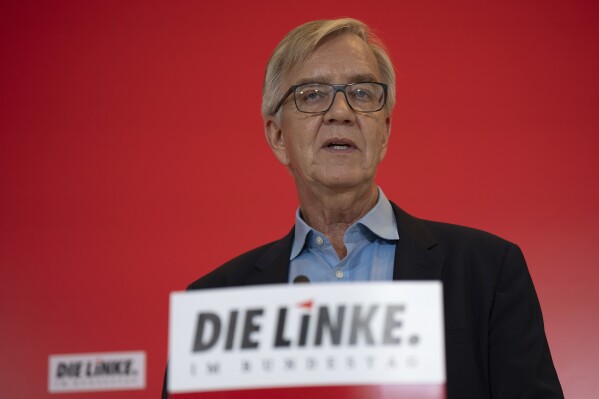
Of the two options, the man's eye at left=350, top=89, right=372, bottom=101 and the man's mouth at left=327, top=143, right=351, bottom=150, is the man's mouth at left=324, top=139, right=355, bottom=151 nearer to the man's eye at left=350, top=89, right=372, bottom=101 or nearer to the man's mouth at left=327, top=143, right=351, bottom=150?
the man's mouth at left=327, top=143, right=351, bottom=150

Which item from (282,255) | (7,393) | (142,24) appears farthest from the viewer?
(142,24)

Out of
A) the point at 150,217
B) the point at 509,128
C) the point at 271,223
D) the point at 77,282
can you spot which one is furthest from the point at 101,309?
the point at 509,128

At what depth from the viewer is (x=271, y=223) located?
2662 millimetres

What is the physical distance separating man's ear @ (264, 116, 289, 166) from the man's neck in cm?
12

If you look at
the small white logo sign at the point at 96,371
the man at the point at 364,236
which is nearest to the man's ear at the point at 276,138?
the man at the point at 364,236

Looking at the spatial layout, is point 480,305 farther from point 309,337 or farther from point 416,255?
point 309,337

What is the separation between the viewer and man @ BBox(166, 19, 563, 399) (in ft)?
4.33

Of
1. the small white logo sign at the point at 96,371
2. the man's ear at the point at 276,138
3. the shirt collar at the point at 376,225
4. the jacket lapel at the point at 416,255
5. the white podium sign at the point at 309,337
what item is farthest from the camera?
the small white logo sign at the point at 96,371

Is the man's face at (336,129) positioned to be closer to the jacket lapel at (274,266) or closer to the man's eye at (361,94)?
the man's eye at (361,94)

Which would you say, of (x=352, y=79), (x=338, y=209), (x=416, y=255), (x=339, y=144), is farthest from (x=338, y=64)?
(x=416, y=255)

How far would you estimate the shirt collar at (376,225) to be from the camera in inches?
59.7

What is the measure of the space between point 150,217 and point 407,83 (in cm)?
99

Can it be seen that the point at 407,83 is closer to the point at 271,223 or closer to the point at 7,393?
the point at 271,223

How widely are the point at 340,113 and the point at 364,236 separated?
248mm
